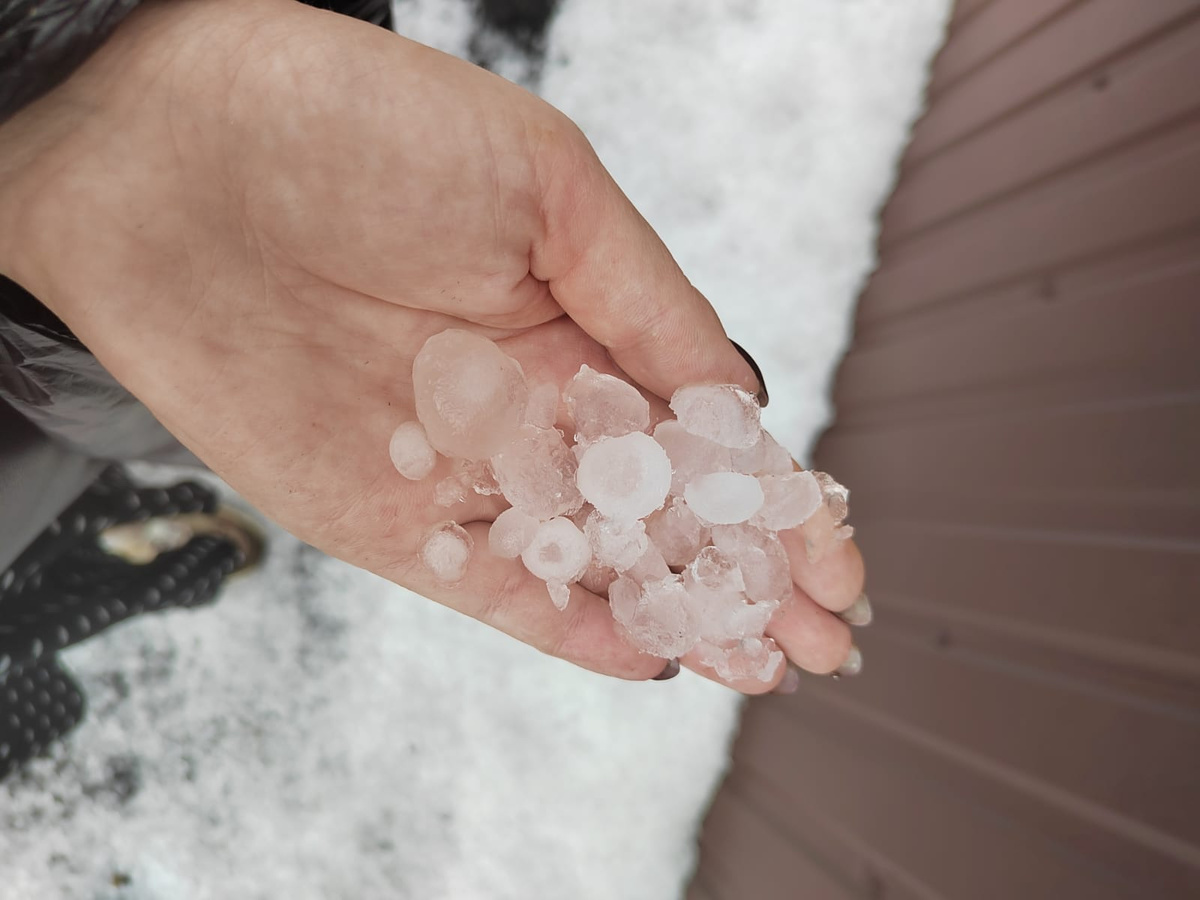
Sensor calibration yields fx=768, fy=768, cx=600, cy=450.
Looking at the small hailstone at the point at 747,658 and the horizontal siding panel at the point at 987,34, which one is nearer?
the small hailstone at the point at 747,658

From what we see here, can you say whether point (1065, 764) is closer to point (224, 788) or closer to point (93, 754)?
point (224, 788)

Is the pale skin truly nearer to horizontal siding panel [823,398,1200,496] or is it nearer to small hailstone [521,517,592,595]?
small hailstone [521,517,592,595]

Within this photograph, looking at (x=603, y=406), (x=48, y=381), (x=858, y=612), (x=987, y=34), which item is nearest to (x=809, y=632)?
(x=858, y=612)

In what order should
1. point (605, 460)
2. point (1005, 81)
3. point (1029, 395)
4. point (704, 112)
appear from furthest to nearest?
point (704, 112) < point (1005, 81) < point (1029, 395) < point (605, 460)

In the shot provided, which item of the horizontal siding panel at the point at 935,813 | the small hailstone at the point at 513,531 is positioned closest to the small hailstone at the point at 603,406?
the small hailstone at the point at 513,531

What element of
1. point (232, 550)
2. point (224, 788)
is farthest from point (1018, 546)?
point (224, 788)

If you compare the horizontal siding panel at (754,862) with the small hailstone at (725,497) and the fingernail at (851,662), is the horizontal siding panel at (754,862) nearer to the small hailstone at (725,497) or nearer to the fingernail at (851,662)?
the fingernail at (851,662)
